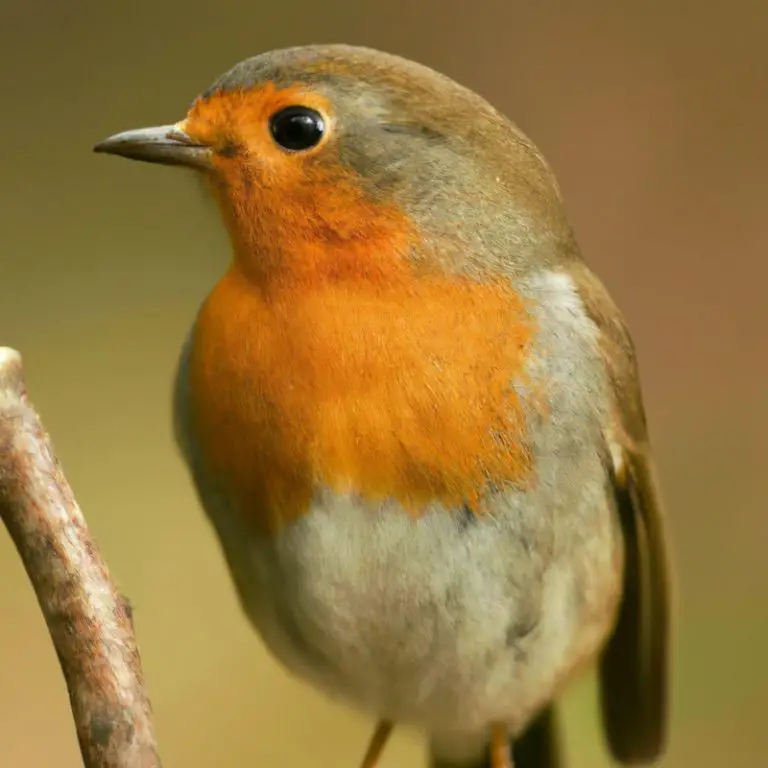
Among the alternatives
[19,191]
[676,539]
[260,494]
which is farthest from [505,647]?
[19,191]

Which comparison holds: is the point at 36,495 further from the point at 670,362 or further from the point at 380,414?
the point at 670,362

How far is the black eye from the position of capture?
1056 mm

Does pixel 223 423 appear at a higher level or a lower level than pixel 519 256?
lower

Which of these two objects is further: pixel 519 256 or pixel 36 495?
pixel 519 256

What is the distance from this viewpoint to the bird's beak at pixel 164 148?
1073 mm

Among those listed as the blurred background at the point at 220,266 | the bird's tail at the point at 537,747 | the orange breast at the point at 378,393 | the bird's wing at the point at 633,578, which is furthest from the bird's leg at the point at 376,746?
the blurred background at the point at 220,266

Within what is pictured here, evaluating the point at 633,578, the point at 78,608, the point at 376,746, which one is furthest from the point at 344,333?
the point at 376,746

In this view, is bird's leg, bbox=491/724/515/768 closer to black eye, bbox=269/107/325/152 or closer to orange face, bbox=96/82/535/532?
orange face, bbox=96/82/535/532

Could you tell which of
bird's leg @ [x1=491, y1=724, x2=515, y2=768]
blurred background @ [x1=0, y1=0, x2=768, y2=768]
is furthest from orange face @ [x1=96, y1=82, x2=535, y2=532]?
blurred background @ [x1=0, y1=0, x2=768, y2=768]

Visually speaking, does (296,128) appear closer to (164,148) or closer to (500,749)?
(164,148)

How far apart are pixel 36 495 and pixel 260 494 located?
313 millimetres

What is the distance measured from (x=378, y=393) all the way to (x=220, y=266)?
1155mm

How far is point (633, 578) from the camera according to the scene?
55.1 inches

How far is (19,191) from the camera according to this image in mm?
2285
